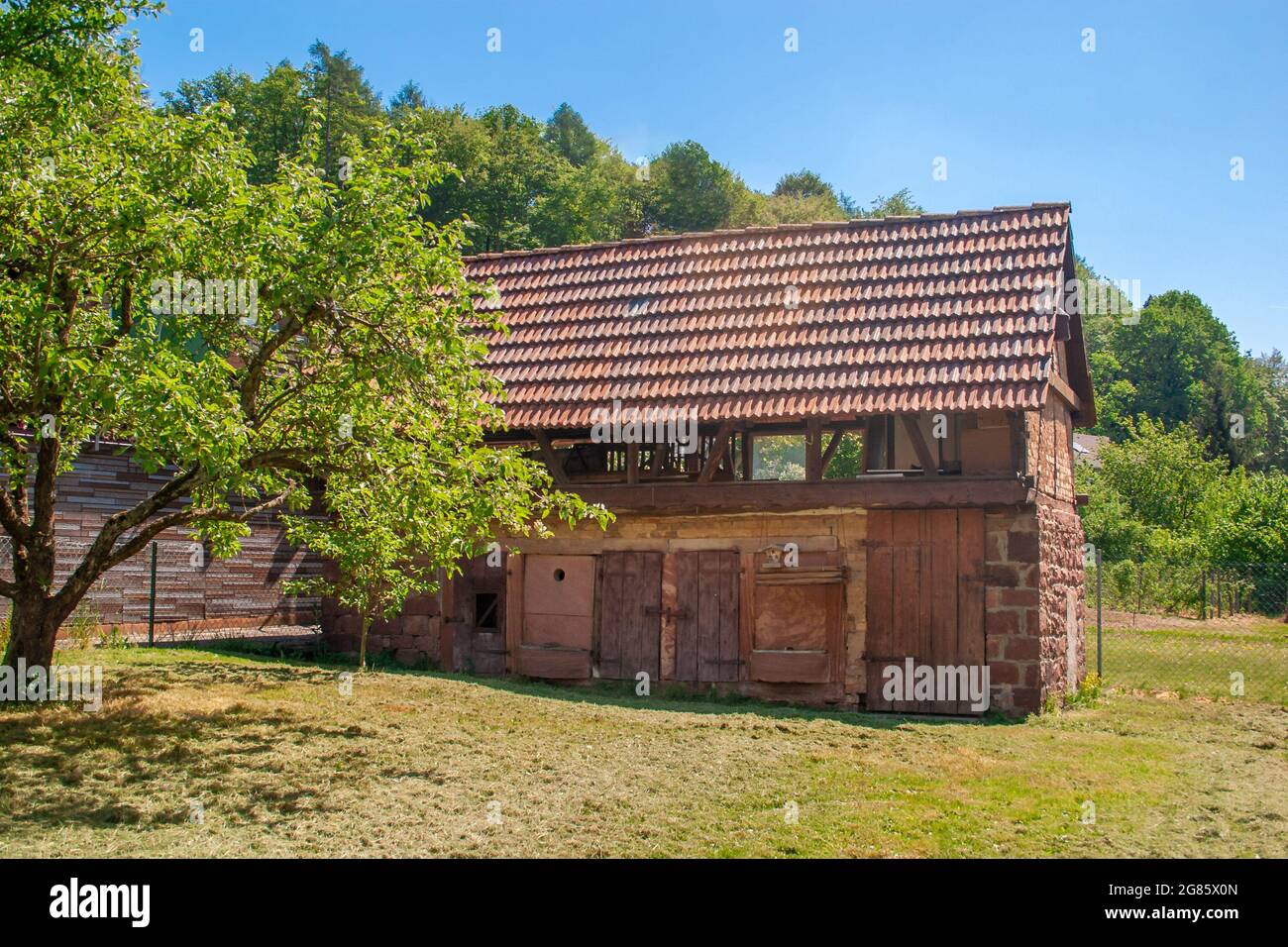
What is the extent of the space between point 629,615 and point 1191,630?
13.5 meters

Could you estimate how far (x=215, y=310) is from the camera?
990 centimetres

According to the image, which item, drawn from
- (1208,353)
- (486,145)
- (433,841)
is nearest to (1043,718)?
(433,841)

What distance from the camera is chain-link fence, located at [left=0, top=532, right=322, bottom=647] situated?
1938 centimetres

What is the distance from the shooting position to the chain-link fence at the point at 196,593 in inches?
763

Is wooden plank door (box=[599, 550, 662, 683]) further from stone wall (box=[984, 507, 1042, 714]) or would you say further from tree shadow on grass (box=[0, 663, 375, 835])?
tree shadow on grass (box=[0, 663, 375, 835])

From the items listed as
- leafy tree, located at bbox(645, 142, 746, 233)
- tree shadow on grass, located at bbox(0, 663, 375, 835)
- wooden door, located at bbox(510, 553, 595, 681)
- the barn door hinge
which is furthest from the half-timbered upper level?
leafy tree, located at bbox(645, 142, 746, 233)

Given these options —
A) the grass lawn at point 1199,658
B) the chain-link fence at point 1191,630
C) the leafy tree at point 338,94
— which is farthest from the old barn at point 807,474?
the leafy tree at point 338,94

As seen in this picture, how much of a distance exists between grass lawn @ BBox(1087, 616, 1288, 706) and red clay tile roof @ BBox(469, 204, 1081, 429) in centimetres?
583

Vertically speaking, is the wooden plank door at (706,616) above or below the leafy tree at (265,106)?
below

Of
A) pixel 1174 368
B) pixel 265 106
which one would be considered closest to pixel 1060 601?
pixel 265 106

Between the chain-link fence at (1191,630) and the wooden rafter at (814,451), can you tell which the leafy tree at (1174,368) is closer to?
the chain-link fence at (1191,630)

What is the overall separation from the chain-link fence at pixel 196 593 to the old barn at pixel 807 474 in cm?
431
